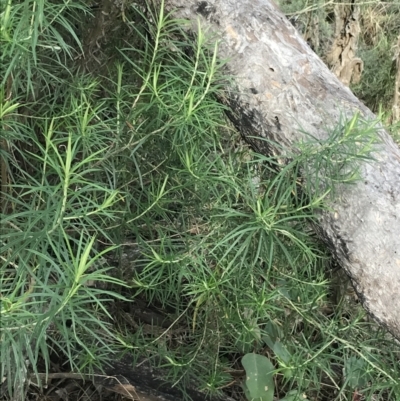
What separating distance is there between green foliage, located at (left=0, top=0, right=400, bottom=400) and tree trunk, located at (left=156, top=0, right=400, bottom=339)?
5 cm

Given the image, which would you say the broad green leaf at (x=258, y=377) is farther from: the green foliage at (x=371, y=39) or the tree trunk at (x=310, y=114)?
the green foliage at (x=371, y=39)

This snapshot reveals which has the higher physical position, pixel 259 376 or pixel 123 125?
pixel 123 125

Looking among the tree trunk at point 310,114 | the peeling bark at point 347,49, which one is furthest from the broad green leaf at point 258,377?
the peeling bark at point 347,49

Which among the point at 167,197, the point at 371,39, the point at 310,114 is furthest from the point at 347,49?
the point at 167,197

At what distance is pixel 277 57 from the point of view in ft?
3.84

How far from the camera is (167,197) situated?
3.75 feet

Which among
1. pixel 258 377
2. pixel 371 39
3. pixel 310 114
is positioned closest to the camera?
pixel 310 114

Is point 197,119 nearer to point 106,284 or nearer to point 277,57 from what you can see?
point 277,57

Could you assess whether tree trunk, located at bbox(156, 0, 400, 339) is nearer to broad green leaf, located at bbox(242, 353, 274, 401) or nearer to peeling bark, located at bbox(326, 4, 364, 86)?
broad green leaf, located at bbox(242, 353, 274, 401)

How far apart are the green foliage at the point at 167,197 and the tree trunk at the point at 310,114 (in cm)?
5

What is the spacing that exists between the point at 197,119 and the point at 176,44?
25cm

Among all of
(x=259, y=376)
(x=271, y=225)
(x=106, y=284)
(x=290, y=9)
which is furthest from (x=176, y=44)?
(x=290, y=9)

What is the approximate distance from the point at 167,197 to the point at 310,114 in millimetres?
358

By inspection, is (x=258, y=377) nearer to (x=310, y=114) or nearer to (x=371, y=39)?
(x=310, y=114)
